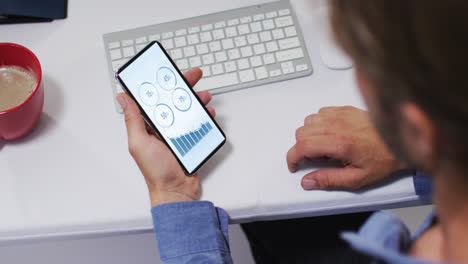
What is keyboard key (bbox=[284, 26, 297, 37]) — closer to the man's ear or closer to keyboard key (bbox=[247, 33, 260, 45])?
keyboard key (bbox=[247, 33, 260, 45])

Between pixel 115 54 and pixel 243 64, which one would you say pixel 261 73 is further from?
pixel 115 54

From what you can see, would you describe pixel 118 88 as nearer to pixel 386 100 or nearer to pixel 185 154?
pixel 185 154

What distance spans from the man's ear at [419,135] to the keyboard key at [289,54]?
37 centimetres

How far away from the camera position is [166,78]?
66 centimetres

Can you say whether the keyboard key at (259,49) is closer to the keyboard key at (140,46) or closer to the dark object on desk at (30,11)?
the keyboard key at (140,46)

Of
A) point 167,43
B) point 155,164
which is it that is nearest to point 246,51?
point 167,43

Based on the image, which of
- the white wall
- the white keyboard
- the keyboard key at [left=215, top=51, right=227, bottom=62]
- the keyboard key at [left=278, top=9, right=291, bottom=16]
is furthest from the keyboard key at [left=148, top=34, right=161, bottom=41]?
the white wall

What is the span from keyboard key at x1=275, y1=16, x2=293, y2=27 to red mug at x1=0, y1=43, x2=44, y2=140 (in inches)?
14.9

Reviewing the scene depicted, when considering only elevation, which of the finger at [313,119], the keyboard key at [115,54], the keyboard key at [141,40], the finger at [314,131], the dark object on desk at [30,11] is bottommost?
the finger at [314,131]

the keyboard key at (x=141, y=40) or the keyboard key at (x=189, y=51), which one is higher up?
the keyboard key at (x=141, y=40)

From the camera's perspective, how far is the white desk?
0.64 metres

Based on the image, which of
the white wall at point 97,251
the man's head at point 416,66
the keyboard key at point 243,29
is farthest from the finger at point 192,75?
the white wall at point 97,251

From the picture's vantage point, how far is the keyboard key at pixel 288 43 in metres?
0.73

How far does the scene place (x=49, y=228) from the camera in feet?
2.09
